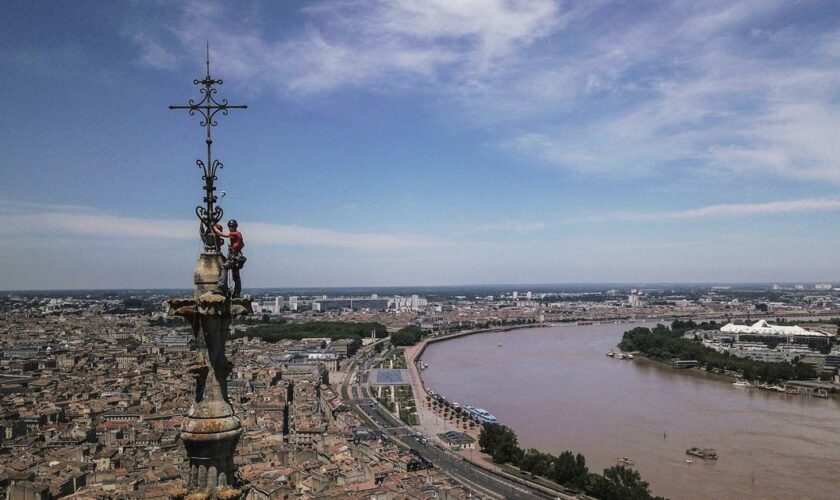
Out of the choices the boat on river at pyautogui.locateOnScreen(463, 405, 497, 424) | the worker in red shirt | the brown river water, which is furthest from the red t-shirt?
the boat on river at pyautogui.locateOnScreen(463, 405, 497, 424)

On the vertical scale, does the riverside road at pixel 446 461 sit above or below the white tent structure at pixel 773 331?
below

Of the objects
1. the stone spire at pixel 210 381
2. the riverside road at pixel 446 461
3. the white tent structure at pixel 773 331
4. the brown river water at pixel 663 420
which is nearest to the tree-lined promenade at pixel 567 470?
the riverside road at pixel 446 461

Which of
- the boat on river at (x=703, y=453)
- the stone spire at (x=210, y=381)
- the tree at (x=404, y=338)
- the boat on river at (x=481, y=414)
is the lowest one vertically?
the boat on river at (x=703, y=453)

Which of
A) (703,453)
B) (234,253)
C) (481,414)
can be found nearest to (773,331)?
(481,414)

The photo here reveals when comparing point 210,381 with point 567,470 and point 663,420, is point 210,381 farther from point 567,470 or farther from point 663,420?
point 663,420

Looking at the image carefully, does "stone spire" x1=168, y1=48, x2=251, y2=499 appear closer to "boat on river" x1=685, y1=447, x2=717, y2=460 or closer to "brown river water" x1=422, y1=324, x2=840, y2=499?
"brown river water" x1=422, y1=324, x2=840, y2=499

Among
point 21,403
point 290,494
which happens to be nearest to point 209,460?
point 290,494

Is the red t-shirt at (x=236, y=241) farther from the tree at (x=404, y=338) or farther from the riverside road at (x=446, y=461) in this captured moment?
the tree at (x=404, y=338)
